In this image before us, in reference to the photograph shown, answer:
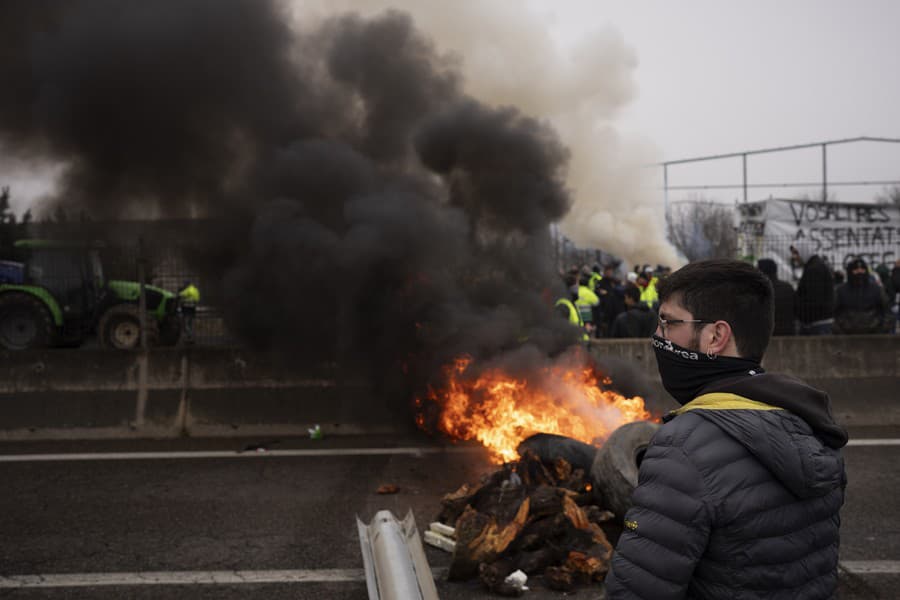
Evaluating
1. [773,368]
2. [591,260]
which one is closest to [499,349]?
[773,368]

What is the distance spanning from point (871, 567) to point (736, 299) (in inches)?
141

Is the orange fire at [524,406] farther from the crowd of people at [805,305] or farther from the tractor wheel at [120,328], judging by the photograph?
the tractor wheel at [120,328]

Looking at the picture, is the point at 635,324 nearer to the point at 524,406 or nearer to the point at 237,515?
the point at 524,406

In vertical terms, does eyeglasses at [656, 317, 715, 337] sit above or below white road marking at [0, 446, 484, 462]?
above

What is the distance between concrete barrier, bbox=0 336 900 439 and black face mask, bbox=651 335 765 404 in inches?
247

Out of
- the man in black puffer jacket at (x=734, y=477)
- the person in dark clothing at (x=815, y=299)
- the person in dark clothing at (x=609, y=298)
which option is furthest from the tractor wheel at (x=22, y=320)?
the man in black puffer jacket at (x=734, y=477)

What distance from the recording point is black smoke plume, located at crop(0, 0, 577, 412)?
847 cm

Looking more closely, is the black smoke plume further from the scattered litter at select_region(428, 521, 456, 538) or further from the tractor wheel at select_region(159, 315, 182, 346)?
the tractor wheel at select_region(159, 315, 182, 346)

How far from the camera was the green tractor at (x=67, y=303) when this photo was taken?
1288 centimetres

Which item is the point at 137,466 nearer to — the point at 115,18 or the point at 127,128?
the point at 127,128

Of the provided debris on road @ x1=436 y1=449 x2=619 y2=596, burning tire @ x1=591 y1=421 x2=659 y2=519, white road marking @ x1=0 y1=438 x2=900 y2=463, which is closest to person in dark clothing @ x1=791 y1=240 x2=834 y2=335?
white road marking @ x1=0 y1=438 x2=900 y2=463

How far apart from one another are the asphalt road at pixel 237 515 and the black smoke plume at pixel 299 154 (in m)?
1.68

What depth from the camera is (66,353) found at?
27.4 feet

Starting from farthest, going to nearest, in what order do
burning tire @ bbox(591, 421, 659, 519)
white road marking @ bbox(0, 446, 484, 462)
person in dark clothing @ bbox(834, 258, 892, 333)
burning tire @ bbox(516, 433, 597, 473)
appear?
1. person in dark clothing @ bbox(834, 258, 892, 333)
2. white road marking @ bbox(0, 446, 484, 462)
3. burning tire @ bbox(516, 433, 597, 473)
4. burning tire @ bbox(591, 421, 659, 519)
